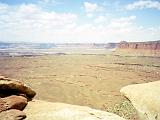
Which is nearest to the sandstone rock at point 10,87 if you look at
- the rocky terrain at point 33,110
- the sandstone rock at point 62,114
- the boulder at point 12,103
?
the rocky terrain at point 33,110

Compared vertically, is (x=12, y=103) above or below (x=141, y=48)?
above

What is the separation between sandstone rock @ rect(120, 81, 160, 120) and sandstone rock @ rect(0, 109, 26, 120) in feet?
13.6

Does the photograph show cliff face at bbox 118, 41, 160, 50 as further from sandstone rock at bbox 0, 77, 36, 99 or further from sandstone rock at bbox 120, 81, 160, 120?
sandstone rock at bbox 0, 77, 36, 99

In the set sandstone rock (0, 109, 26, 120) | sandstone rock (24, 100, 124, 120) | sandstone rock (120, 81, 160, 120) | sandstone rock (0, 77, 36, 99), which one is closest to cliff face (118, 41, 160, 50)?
sandstone rock (120, 81, 160, 120)

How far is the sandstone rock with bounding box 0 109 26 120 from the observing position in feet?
23.8

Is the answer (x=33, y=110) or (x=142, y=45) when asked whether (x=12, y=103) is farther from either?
(x=142, y=45)

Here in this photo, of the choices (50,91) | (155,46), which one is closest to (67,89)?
(50,91)

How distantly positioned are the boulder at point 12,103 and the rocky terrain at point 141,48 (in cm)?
12822

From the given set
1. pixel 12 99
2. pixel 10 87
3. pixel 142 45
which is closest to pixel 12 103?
pixel 12 99

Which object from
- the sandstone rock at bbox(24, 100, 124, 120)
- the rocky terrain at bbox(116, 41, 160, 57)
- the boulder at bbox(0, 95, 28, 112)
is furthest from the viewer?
the rocky terrain at bbox(116, 41, 160, 57)

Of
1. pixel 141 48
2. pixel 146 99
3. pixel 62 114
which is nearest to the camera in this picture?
pixel 62 114

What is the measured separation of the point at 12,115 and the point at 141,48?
14097cm

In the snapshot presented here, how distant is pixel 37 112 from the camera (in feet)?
25.3

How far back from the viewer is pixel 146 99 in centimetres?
903
